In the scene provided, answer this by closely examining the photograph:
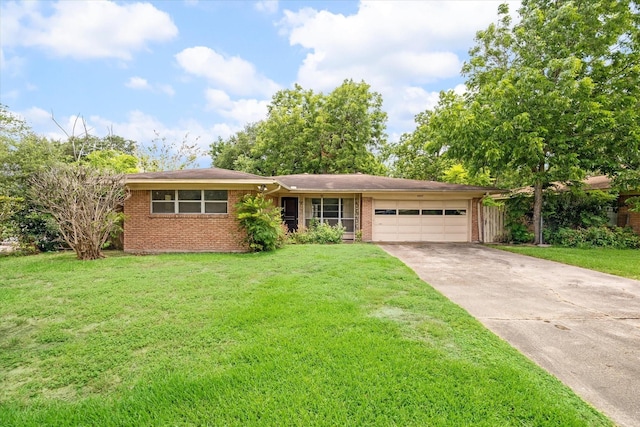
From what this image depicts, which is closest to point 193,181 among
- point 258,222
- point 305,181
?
point 258,222

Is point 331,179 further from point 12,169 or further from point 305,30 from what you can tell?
point 12,169

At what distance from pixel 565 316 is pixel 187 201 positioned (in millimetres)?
10273

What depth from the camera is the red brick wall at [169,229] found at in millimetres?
11055

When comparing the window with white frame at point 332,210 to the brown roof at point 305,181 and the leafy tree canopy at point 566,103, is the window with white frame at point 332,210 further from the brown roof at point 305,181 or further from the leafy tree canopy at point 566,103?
the leafy tree canopy at point 566,103

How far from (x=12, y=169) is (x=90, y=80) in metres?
5.28

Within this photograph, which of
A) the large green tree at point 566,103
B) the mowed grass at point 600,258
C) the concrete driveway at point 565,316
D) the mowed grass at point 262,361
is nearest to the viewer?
the mowed grass at point 262,361

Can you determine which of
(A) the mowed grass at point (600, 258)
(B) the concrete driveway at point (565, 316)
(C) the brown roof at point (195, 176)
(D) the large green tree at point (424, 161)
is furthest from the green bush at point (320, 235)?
(D) the large green tree at point (424, 161)

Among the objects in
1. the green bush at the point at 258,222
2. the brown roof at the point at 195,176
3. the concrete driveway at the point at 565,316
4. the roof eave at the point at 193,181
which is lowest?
the concrete driveway at the point at 565,316

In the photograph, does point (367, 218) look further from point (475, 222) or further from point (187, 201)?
point (187, 201)

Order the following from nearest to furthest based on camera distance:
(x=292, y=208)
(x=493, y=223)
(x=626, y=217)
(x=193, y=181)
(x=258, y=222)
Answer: (x=193, y=181), (x=258, y=222), (x=626, y=217), (x=493, y=223), (x=292, y=208)

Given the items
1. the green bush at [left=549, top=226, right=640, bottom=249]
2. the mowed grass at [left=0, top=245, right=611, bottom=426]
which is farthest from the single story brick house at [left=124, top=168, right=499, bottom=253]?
the mowed grass at [left=0, top=245, right=611, bottom=426]

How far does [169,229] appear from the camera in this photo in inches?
436

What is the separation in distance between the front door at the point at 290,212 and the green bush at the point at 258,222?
419 cm

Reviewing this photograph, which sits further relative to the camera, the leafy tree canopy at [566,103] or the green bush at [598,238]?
the green bush at [598,238]
